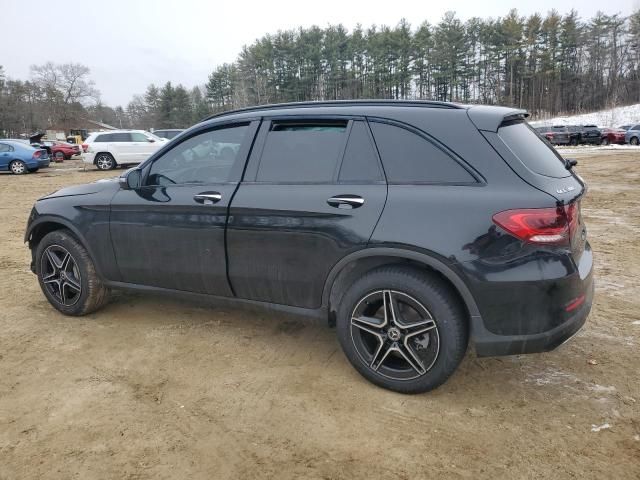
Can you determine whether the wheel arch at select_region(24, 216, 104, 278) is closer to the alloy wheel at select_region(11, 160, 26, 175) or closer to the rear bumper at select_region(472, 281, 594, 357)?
the rear bumper at select_region(472, 281, 594, 357)

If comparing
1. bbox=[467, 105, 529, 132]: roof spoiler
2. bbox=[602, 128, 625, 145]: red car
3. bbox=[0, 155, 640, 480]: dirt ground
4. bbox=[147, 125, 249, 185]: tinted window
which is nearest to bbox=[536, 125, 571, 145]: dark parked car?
bbox=[602, 128, 625, 145]: red car

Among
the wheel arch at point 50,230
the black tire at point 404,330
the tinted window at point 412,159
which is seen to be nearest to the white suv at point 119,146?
the wheel arch at point 50,230

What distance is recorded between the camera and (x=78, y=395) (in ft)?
9.55

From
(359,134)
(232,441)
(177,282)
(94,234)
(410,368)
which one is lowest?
(232,441)

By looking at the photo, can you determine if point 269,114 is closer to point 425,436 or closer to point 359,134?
point 359,134

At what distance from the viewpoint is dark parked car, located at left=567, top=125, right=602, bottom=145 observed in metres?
31.9

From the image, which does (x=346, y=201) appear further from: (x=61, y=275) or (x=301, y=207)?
(x=61, y=275)

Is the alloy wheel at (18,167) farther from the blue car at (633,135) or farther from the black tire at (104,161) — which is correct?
the blue car at (633,135)

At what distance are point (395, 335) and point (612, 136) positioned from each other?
35378 mm

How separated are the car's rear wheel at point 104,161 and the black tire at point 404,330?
19.4 m

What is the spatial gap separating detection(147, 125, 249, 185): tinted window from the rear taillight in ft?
6.11

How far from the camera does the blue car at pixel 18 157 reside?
19.2m

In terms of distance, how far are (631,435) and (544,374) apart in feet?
2.16

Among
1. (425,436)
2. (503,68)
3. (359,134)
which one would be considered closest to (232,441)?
(425,436)
